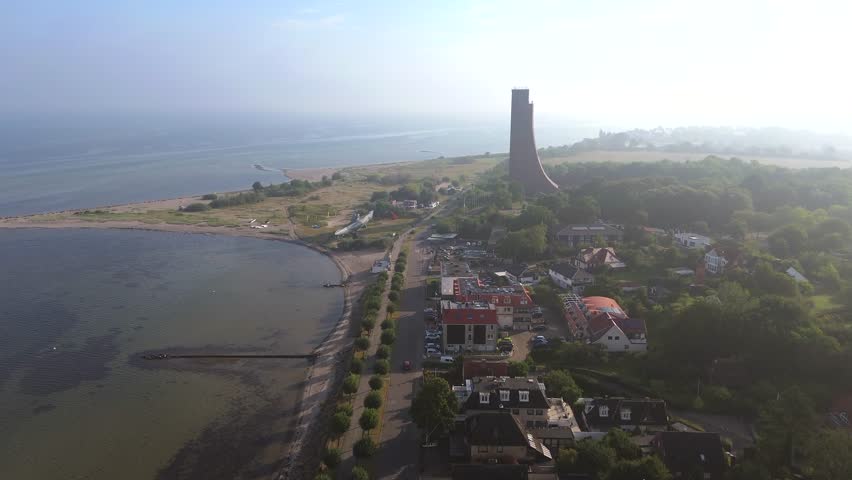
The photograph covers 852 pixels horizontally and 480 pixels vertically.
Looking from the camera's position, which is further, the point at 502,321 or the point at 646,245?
the point at 646,245

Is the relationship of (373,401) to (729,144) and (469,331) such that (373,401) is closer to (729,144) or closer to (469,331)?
(469,331)

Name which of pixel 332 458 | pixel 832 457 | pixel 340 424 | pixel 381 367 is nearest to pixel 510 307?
pixel 381 367

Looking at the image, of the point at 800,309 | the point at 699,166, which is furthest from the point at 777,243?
the point at 699,166

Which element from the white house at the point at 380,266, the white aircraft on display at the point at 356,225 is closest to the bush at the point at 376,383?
the white house at the point at 380,266

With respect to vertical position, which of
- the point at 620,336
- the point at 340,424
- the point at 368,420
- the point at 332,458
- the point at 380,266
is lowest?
the point at 332,458

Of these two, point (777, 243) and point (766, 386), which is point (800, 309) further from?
point (777, 243)

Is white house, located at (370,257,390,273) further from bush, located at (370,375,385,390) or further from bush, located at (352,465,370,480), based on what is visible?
bush, located at (352,465,370,480)

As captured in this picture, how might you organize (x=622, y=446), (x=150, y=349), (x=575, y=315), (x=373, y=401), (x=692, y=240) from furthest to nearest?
(x=692, y=240)
(x=575, y=315)
(x=150, y=349)
(x=373, y=401)
(x=622, y=446)
